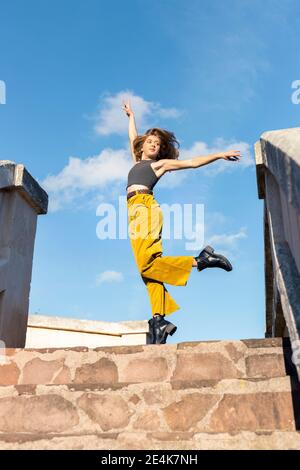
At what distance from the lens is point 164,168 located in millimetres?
4344

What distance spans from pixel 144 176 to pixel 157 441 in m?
2.47

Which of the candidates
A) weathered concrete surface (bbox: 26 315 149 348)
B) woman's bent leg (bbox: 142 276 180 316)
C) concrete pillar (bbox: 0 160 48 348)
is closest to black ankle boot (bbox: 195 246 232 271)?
→ woman's bent leg (bbox: 142 276 180 316)

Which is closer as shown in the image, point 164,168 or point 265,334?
point 164,168

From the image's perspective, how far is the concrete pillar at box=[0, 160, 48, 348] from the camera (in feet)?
13.0

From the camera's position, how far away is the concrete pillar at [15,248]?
13.0 feet

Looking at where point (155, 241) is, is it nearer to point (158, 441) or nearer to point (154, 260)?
point (154, 260)

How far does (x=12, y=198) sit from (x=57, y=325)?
4.40m

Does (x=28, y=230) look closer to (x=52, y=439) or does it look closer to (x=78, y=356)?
(x=78, y=356)

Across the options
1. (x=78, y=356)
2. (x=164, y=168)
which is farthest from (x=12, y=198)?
(x=78, y=356)

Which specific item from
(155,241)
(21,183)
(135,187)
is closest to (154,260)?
(155,241)

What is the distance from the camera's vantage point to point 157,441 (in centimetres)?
231

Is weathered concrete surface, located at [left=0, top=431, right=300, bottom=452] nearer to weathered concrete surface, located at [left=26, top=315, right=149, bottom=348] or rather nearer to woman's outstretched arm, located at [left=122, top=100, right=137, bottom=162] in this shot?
woman's outstretched arm, located at [left=122, top=100, right=137, bottom=162]

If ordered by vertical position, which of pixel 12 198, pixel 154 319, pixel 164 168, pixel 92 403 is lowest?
pixel 92 403

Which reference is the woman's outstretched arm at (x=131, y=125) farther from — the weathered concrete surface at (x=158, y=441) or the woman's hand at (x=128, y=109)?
the weathered concrete surface at (x=158, y=441)
